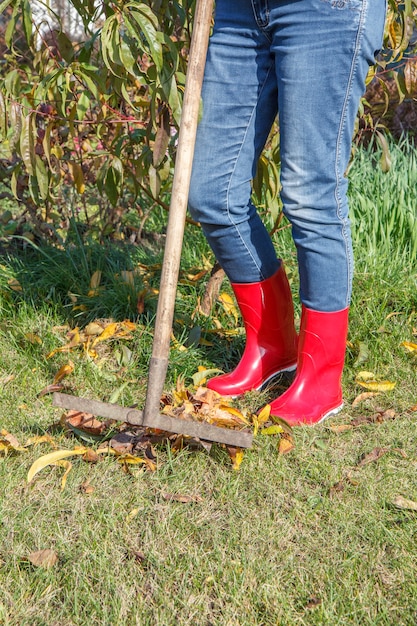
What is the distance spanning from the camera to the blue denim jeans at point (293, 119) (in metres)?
2.13

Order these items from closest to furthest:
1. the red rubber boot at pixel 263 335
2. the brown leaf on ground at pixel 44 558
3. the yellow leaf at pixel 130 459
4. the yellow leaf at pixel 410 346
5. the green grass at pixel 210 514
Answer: the green grass at pixel 210 514
the brown leaf on ground at pixel 44 558
the yellow leaf at pixel 130 459
the red rubber boot at pixel 263 335
the yellow leaf at pixel 410 346

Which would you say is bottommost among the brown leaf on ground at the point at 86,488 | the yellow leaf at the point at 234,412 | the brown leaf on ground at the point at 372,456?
the brown leaf on ground at the point at 372,456

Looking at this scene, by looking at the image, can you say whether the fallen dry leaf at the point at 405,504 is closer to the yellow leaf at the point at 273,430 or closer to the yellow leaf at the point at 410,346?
the yellow leaf at the point at 273,430

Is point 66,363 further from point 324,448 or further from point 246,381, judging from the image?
point 324,448

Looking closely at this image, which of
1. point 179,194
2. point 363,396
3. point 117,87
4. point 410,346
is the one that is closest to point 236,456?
point 363,396

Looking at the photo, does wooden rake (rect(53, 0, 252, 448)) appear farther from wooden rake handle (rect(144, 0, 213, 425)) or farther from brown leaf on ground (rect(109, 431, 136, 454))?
brown leaf on ground (rect(109, 431, 136, 454))

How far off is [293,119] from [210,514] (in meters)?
Answer: 1.16

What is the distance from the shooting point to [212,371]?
2869 millimetres

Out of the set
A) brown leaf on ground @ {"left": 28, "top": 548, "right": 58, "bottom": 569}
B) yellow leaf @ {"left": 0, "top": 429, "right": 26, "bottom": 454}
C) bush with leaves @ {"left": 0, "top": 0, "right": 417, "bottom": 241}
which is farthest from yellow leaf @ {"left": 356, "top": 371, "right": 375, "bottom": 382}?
brown leaf on ground @ {"left": 28, "top": 548, "right": 58, "bottom": 569}

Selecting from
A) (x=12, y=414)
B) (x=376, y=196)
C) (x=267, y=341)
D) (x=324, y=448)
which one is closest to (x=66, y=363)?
(x=12, y=414)

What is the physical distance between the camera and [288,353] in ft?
9.40

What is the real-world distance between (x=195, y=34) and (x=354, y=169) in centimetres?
239

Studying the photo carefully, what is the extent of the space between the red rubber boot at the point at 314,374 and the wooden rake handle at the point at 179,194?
0.53 m

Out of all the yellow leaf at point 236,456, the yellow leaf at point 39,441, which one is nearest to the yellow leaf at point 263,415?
the yellow leaf at point 236,456
